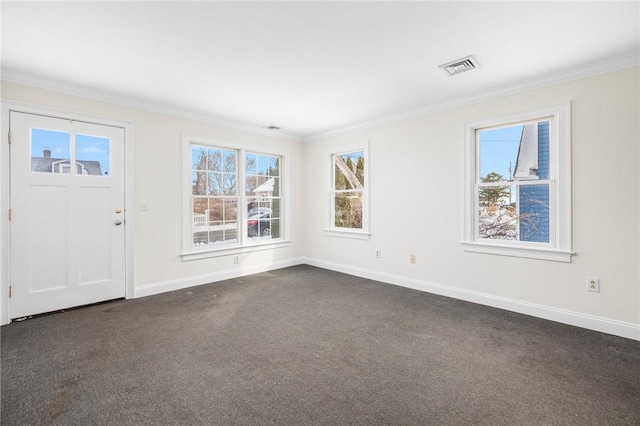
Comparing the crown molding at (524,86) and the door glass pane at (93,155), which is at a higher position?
the crown molding at (524,86)

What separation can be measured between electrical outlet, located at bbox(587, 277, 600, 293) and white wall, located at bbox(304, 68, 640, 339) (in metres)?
0.04

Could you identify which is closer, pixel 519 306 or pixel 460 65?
pixel 460 65

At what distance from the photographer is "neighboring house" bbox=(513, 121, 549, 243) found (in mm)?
3256

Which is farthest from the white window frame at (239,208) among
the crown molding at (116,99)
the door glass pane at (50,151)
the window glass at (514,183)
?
the window glass at (514,183)

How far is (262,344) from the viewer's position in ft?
8.46

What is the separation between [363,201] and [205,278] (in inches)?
105

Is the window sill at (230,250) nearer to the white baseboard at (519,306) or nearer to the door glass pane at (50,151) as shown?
the white baseboard at (519,306)

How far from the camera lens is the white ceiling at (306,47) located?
2090mm

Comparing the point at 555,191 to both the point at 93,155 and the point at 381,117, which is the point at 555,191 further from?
the point at 93,155

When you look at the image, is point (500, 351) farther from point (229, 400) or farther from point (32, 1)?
point (32, 1)

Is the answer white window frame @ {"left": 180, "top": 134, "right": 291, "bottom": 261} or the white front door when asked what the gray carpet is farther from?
white window frame @ {"left": 180, "top": 134, "right": 291, "bottom": 261}

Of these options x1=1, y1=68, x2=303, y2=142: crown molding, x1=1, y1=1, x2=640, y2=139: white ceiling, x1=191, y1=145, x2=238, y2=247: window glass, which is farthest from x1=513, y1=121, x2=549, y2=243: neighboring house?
x1=191, y1=145, x2=238, y2=247: window glass

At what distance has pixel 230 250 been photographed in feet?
15.7

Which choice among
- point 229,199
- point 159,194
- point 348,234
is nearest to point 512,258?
point 348,234
